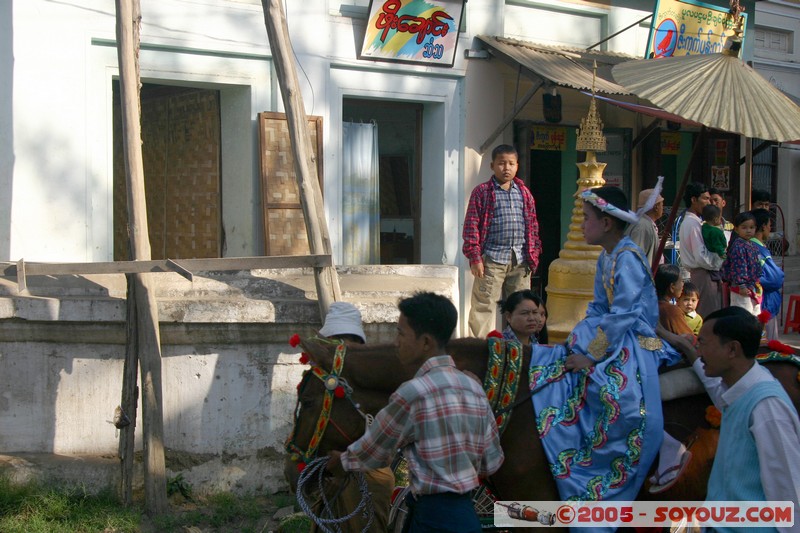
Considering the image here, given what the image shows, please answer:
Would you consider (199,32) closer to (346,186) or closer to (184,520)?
(346,186)

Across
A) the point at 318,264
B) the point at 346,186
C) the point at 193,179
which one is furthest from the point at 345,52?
the point at 318,264

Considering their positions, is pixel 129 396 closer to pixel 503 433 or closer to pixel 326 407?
pixel 326 407

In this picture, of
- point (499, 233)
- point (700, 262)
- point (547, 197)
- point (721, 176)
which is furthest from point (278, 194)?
point (721, 176)

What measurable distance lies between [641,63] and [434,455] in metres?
2.76

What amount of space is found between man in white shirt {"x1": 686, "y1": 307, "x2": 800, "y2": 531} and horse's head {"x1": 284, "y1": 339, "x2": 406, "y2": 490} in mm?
1184

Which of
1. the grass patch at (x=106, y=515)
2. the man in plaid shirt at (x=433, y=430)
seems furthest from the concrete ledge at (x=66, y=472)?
the man in plaid shirt at (x=433, y=430)

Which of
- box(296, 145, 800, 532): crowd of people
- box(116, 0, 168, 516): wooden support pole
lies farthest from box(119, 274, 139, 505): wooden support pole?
box(296, 145, 800, 532): crowd of people

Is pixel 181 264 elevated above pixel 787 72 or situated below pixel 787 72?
below

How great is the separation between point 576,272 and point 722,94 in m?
2.96

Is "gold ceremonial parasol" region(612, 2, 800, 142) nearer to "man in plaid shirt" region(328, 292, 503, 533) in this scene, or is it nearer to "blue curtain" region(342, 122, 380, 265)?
"man in plaid shirt" region(328, 292, 503, 533)

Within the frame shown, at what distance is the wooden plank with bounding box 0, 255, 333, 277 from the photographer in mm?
4988

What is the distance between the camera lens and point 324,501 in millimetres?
3787

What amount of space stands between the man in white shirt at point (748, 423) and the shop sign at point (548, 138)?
24.0 feet

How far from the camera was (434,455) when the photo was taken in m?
2.92
